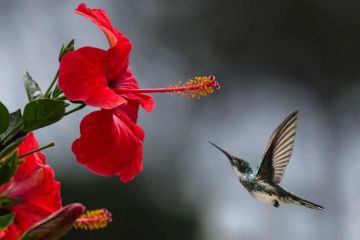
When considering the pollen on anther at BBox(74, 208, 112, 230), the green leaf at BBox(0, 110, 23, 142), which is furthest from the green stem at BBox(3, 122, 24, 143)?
the pollen on anther at BBox(74, 208, 112, 230)

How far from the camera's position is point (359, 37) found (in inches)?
191

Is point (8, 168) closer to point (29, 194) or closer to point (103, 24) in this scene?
point (29, 194)

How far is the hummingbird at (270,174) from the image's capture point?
1.35m

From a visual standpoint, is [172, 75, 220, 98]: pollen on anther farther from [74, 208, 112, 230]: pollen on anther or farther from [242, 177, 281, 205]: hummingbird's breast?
[242, 177, 281, 205]: hummingbird's breast

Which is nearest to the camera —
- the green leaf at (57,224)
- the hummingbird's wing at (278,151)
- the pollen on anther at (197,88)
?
the green leaf at (57,224)

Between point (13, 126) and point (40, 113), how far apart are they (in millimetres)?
36

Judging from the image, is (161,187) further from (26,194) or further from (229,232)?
(26,194)

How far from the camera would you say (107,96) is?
75 cm

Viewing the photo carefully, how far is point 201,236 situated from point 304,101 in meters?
1.08

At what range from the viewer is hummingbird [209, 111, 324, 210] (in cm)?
135

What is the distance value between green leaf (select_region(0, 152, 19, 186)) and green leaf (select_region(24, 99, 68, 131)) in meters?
0.04

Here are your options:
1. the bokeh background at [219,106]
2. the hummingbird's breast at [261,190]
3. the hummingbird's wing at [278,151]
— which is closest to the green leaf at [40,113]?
the hummingbird's wing at [278,151]

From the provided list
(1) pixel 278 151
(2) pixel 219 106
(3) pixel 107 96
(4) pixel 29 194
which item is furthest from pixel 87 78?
(2) pixel 219 106

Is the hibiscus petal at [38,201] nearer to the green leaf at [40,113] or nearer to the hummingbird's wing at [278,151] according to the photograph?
the green leaf at [40,113]
